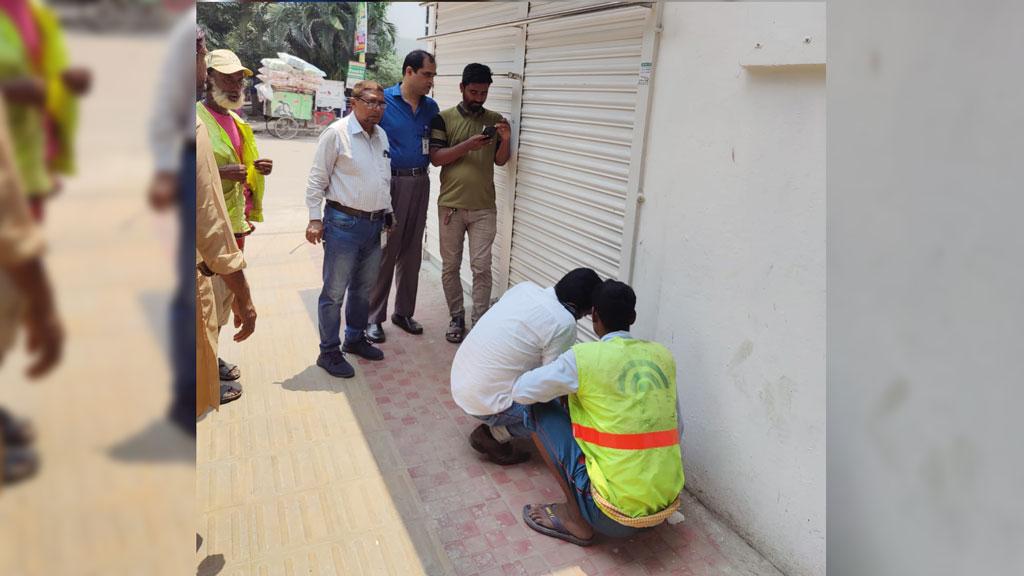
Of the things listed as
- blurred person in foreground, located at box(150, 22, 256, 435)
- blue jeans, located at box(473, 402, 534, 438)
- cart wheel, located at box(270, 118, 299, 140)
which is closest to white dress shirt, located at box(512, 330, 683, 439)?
blue jeans, located at box(473, 402, 534, 438)

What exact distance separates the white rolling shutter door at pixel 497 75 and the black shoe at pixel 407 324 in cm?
70

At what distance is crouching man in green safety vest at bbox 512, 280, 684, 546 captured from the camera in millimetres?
2305

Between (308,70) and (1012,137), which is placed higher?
(308,70)

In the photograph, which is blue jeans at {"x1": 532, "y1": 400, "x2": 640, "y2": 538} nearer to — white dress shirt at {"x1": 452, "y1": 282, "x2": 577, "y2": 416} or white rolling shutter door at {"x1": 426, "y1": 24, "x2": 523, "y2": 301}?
white dress shirt at {"x1": 452, "y1": 282, "x2": 577, "y2": 416}

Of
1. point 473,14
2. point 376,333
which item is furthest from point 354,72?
point 376,333

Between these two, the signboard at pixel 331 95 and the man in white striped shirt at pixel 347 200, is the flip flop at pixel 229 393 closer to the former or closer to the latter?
the man in white striped shirt at pixel 347 200

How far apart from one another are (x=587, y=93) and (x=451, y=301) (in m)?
1.85

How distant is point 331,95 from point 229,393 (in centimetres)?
779

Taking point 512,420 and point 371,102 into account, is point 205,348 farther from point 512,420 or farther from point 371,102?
point 371,102

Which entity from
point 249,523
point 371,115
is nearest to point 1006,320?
point 249,523

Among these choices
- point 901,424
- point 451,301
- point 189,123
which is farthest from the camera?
point 451,301

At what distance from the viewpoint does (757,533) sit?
2.49m

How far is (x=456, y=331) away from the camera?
4570 millimetres

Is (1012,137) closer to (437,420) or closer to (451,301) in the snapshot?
(437,420)
